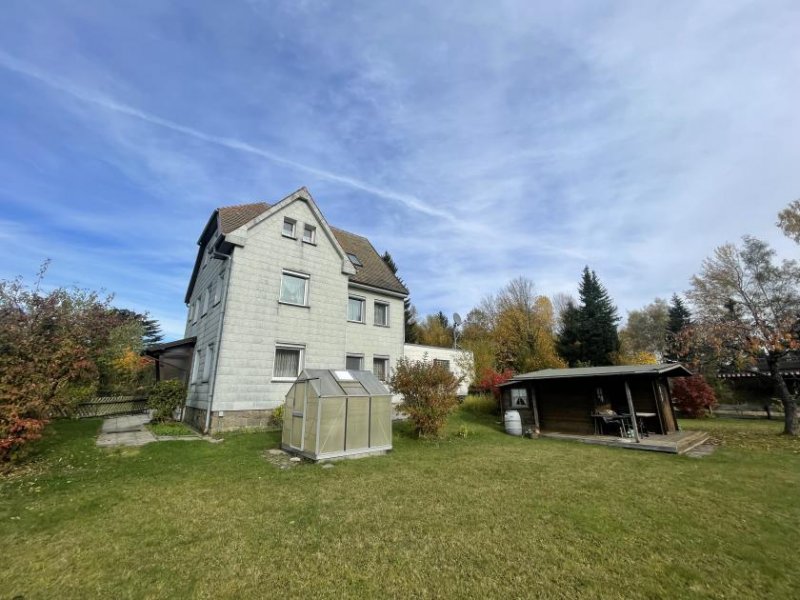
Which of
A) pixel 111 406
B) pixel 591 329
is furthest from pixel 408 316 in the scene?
pixel 111 406

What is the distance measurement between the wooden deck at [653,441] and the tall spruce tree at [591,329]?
18219 mm

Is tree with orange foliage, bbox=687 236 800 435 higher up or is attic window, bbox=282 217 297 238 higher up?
attic window, bbox=282 217 297 238

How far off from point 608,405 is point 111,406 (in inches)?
1056

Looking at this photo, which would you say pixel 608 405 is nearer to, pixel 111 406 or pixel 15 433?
pixel 15 433

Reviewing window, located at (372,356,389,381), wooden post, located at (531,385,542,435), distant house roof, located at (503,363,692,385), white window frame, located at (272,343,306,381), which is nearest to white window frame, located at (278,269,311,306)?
white window frame, located at (272,343,306,381)

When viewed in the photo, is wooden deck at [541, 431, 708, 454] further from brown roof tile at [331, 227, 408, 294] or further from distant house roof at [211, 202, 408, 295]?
distant house roof at [211, 202, 408, 295]

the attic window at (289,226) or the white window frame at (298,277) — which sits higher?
the attic window at (289,226)

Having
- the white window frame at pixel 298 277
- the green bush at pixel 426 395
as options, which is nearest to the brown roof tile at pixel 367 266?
the white window frame at pixel 298 277

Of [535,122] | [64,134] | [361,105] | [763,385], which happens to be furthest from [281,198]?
[763,385]


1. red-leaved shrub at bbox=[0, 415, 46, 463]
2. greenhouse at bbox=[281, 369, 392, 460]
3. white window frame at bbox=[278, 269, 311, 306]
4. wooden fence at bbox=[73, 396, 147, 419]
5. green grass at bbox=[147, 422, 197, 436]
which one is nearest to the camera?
red-leaved shrub at bbox=[0, 415, 46, 463]

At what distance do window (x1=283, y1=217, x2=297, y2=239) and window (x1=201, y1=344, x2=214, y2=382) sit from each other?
5968 millimetres

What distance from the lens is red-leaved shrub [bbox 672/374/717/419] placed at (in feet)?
70.3

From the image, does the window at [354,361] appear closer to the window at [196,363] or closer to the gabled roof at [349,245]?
the gabled roof at [349,245]

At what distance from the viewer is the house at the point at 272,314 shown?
1355 centimetres
